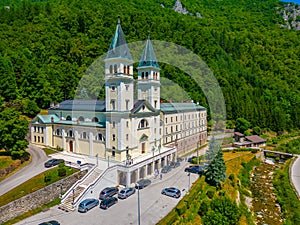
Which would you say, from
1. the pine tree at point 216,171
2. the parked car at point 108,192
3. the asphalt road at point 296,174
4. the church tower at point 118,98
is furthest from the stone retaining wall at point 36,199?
the asphalt road at point 296,174

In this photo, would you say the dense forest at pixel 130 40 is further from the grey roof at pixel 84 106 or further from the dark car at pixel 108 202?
the dark car at pixel 108 202

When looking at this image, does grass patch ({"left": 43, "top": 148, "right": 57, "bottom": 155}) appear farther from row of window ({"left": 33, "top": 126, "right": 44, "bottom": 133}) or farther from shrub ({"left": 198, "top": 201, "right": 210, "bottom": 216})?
shrub ({"left": 198, "top": 201, "right": 210, "bottom": 216})

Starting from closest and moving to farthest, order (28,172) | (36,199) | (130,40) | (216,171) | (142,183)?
(36,199)
(28,172)
(142,183)
(216,171)
(130,40)

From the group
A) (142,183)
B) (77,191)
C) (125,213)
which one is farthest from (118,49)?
(125,213)

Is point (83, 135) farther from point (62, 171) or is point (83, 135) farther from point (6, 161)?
point (6, 161)

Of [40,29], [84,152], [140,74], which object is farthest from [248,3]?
[84,152]

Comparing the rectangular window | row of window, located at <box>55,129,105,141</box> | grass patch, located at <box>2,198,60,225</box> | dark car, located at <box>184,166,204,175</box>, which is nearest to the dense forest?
row of window, located at <box>55,129,105,141</box>
